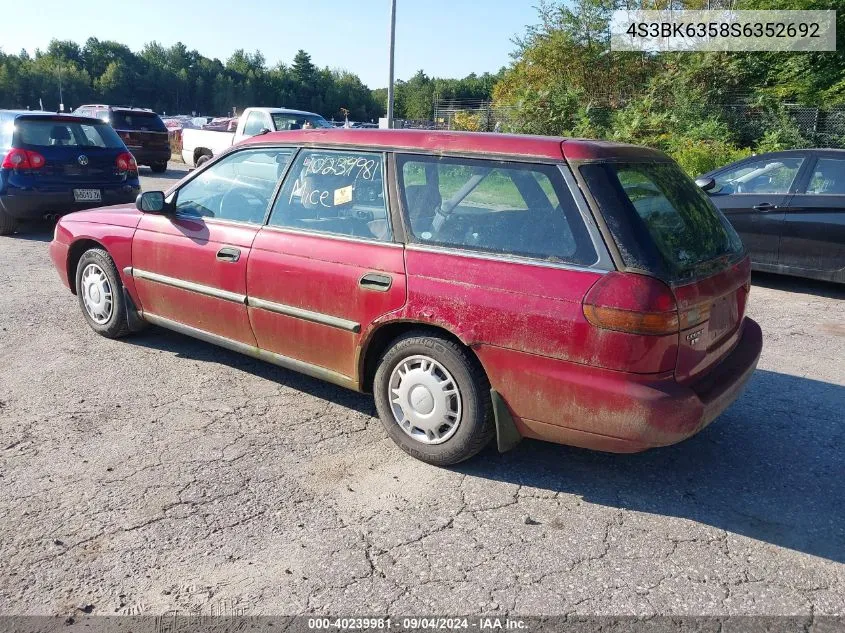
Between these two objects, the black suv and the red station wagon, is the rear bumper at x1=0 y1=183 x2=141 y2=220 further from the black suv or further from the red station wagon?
the black suv

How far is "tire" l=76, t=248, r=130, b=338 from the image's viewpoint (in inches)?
208

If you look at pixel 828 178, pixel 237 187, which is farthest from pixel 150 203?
pixel 828 178

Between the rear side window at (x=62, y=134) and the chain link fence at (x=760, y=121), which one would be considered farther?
the chain link fence at (x=760, y=121)

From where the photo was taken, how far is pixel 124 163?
33.2 feet

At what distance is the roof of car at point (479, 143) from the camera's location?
3.43 metres

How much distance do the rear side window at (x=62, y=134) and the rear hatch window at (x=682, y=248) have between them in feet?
28.5

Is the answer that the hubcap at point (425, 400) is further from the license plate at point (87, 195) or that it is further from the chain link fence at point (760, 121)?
the chain link fence at point (760, 121)

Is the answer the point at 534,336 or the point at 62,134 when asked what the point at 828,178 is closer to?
the point at 534,336

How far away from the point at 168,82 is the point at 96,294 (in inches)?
4801

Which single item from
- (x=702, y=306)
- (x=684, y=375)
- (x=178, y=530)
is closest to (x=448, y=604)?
(x=178, y=530)

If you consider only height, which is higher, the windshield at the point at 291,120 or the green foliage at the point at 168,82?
the green foliage at the point at 168,82

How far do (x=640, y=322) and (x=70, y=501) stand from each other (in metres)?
2.70

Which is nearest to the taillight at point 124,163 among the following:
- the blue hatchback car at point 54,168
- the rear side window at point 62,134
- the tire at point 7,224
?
the blue hatchback car at point 54,168

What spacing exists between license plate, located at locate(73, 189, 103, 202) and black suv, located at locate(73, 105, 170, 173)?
9.20 m
